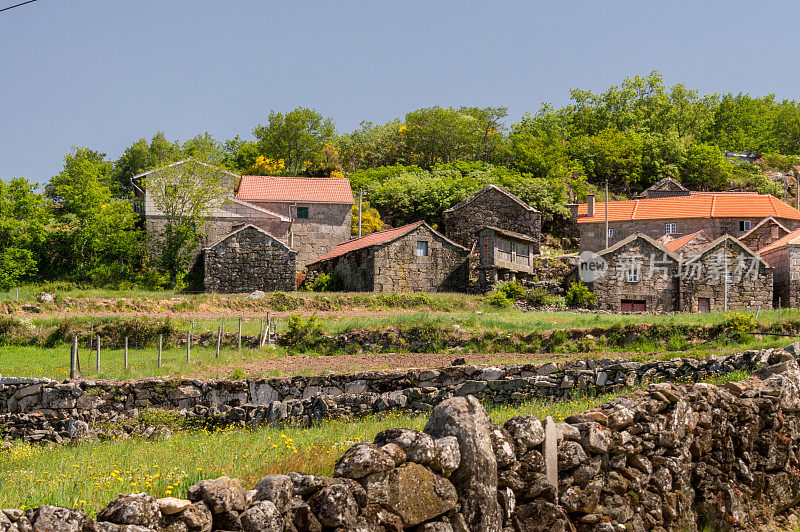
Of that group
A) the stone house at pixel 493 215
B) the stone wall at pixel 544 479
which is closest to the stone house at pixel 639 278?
the stone house at pixel 493 215

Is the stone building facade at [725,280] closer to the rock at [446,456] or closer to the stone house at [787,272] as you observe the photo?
the stone house at [787,272]

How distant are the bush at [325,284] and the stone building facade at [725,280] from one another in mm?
18846

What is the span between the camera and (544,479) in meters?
7.48

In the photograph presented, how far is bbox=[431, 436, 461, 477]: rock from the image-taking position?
667cm

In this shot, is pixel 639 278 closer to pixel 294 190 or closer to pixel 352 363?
pixel 294 190

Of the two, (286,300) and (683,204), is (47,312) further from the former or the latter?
(683,204)

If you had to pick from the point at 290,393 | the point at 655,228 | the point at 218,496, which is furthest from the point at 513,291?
the point at 218,496

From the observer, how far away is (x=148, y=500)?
5.39m

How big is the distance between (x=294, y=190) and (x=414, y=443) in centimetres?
5041

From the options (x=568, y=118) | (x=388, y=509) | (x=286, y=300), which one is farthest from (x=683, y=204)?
(x=388, y=509)

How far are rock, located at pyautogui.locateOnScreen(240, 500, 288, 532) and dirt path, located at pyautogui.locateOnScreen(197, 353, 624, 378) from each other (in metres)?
14.2

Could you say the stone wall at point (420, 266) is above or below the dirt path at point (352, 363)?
above

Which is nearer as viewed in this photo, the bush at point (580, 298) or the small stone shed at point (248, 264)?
the bush at point (580, 298)

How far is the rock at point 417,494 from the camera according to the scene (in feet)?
20.8
